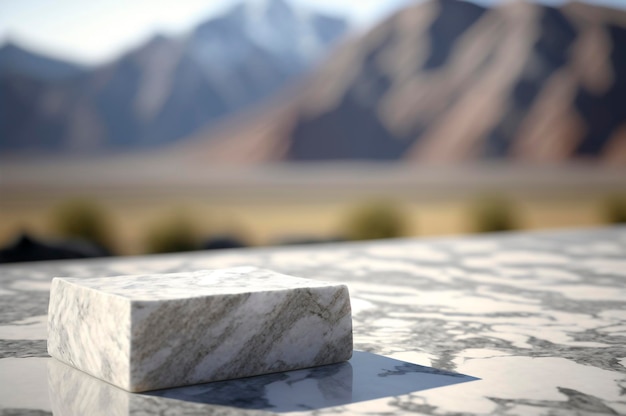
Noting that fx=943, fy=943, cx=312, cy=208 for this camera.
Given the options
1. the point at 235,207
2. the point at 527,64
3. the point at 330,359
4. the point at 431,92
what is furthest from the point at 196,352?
the point at 527,64

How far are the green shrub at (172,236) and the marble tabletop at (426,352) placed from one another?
2328 mm

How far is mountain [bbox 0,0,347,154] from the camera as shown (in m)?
8.60

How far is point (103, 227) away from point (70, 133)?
1.22 meters

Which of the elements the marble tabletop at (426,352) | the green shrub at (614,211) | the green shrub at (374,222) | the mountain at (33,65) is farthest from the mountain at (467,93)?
the marble tabletop at (426,352)

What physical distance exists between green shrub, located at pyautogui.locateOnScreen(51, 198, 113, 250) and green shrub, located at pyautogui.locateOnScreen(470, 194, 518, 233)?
396 centimetres

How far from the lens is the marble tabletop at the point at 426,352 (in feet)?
8.39

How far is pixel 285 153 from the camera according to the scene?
10250 millimetres

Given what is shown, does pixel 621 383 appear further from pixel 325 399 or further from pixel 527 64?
pixel 527 64

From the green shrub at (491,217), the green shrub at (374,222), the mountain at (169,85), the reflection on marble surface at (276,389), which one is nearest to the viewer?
the reflection on marble surface at (276,389)

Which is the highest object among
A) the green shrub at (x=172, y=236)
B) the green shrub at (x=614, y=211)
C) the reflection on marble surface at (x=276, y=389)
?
the green shrub at (x=614, y=211)

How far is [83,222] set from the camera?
26.7 feet

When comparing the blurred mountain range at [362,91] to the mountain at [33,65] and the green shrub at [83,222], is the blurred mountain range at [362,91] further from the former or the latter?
the green shrub at [83,222]

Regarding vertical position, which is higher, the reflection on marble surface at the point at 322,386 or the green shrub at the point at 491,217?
the green shrub at the point at 491,217

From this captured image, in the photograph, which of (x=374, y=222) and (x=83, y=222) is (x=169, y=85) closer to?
(x=83, y=222)
